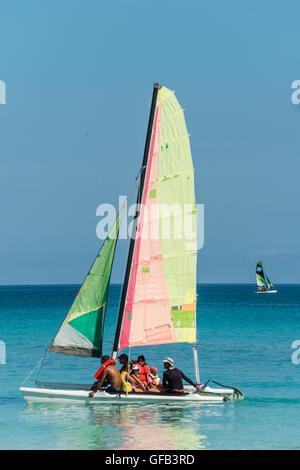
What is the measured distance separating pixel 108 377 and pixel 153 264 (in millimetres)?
3428

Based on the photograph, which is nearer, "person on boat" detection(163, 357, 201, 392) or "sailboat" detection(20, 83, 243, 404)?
"person on boat" detection(163, 357, 201, 392)

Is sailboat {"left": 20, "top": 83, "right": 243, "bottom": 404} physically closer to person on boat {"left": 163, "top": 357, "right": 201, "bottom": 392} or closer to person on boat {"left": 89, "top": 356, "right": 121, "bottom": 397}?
person on boat {"left": 163, "top": 357, "right": 201, "bottom": 392}

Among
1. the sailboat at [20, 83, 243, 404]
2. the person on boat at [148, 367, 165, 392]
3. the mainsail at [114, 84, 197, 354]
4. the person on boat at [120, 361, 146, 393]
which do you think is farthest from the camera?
the mainsail at [114, 84, 197, 354]

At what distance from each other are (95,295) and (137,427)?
4284 mm

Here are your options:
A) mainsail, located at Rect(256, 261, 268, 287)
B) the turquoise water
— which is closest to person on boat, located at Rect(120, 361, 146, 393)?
the turquoise water

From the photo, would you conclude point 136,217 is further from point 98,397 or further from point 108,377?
point 98,397

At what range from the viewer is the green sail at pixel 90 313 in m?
20.3

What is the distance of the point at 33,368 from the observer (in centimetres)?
3050

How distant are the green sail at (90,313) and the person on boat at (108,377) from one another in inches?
36.2

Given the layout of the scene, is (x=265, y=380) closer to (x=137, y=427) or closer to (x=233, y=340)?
(x=137, y=427)

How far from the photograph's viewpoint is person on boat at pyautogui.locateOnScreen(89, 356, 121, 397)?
1933 cm

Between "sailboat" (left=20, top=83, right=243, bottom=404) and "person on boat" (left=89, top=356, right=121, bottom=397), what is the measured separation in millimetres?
831

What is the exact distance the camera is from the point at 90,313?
67.1 feet

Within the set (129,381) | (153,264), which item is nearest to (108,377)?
(129,381)
